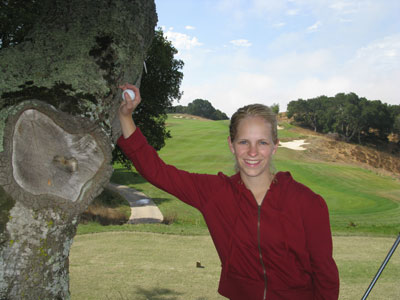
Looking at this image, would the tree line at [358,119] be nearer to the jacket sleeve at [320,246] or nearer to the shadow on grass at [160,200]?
the shadow on grass at [160,200]

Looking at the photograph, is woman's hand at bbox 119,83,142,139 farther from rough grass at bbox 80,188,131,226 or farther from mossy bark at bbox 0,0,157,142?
rough grass at bbox 80,188,131,226

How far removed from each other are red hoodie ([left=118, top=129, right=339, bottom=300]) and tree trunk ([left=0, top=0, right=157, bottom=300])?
93cm

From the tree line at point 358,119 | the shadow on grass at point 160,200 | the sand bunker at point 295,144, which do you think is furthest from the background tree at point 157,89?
the tree line at point 358,119

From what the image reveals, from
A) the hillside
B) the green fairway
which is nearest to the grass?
the green fairway

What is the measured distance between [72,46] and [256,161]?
5.40 ft

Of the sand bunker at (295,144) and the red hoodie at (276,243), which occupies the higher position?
the red hoodie at (276,243)

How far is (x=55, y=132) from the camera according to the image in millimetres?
2346

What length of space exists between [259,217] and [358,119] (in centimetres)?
6719

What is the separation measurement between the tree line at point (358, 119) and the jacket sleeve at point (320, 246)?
64287 mm

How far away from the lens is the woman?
233 cm

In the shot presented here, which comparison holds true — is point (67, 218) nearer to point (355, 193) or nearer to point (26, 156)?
point (26, 156)

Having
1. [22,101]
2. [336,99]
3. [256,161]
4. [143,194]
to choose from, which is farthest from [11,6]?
[336,99]

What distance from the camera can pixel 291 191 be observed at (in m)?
2.40

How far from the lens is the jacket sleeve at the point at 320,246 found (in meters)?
2.28
